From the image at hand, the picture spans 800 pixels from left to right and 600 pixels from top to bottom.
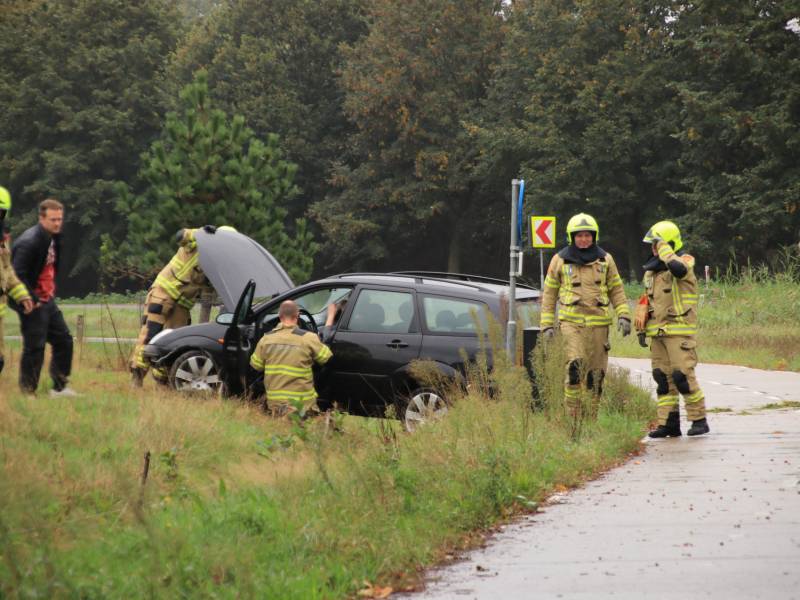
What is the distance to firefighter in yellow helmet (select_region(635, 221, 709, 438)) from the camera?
473 inches

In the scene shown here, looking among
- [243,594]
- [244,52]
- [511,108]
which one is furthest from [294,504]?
[244,52]

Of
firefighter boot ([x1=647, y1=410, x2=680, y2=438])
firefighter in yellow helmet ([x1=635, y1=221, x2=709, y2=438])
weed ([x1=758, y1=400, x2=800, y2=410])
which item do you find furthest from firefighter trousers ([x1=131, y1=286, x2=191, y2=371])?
weed ([x1=758, y1=400, x2=800, y2=410])

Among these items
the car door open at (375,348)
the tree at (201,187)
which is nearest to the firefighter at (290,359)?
the car door open at (375,348)

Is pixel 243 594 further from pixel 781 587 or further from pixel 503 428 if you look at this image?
pixel 503 428

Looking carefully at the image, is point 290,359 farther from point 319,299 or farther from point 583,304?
point 583,304

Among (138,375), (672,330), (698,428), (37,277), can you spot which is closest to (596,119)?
(138,375)

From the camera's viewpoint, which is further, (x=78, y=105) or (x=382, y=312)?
(x=78, y=105)

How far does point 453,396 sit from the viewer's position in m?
11.4

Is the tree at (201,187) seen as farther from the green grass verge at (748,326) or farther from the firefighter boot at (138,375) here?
the firefighter boot at (138,375)

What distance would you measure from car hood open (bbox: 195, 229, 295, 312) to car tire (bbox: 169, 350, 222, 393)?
0.60 metres

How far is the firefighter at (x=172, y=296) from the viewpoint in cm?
1407

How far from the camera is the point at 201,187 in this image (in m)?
27.6

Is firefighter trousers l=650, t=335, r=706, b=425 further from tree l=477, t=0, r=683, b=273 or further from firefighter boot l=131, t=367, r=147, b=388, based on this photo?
tree l=477, t=0, r=683, b=273

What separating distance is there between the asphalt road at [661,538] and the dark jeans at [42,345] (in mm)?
5067
